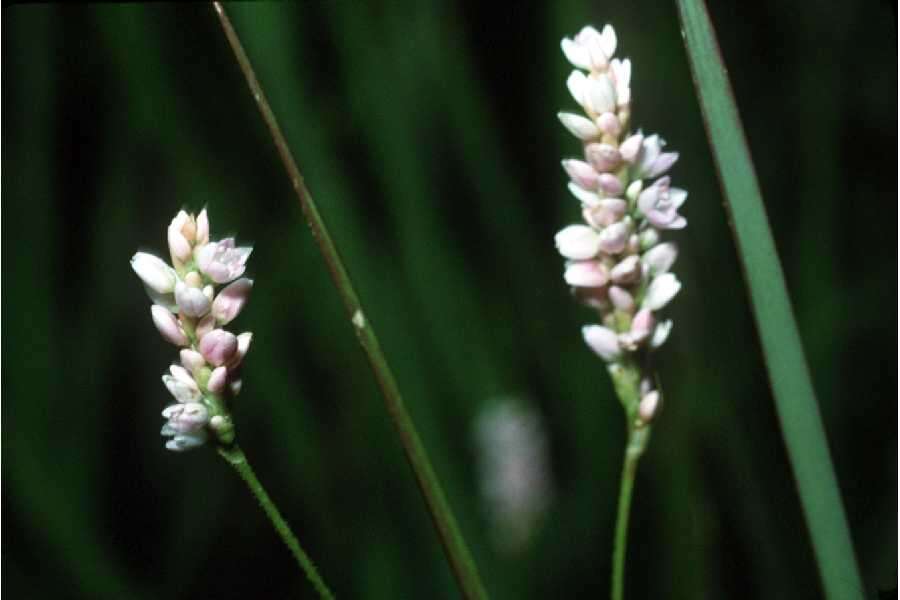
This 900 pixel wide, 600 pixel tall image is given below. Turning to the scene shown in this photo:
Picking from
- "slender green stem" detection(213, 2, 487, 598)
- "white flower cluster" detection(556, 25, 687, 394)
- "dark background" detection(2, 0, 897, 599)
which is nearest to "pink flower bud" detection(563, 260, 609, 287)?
"white flower cluster" detection(556, 25, 687, 394)

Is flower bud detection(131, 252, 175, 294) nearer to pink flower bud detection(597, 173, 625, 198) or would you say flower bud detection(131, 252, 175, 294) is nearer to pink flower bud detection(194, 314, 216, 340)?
pink flower bud detection(194, 314, 216, 340)

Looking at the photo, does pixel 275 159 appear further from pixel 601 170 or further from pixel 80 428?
pixel 601 170

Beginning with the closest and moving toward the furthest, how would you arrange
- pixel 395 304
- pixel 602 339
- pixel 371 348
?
pixel 371 348
pixel 602 339
pixel 395 304

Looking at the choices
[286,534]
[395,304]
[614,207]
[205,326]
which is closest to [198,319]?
[205,326]

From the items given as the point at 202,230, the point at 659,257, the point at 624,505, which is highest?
the point at 202,230

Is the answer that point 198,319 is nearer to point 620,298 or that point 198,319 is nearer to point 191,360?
point 191,360

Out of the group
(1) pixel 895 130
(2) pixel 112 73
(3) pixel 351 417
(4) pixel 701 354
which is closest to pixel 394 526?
(3) pixel 351 417

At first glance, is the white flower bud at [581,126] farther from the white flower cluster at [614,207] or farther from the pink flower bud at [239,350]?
the pink flower bud at [239,350]
